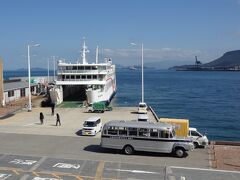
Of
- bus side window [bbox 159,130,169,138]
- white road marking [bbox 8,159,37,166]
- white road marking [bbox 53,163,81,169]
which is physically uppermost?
bus side window [bbox 159,130,169,138]

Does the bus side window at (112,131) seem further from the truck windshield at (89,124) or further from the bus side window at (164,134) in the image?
the truck windshield at (89,124)

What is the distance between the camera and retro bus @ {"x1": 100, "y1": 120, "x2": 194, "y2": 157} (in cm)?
2333

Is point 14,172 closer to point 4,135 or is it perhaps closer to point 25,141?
point 25,141

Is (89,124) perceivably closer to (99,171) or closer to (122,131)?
(122,131)

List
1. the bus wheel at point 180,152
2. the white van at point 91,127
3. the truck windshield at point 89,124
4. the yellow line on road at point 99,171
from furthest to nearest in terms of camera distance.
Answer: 1. the truck windshield at point 89,124
2. the white van at point 91,127
3. the bus wheel at point 180,152
4. the yellow line on road at point 99,171

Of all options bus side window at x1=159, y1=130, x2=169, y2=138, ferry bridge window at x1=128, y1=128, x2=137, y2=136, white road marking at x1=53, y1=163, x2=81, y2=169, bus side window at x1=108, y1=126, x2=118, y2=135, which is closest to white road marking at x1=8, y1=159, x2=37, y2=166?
white road marking at x1=53, y1=163, x2=81, y2=169

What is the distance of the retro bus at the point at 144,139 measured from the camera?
76.5ft

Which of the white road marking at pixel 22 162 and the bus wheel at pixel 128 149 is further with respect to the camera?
the bus wheel at pixel 128 149

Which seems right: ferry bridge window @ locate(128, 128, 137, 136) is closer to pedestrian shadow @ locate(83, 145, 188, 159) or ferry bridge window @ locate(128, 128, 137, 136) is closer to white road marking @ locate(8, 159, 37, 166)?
pedestrian shadow @ locate(83, 145, 188, 159)

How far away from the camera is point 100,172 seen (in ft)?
65.9

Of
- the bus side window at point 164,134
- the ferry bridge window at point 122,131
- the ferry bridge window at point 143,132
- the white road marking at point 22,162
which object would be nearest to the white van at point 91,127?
the ferry bridge window at point 122,131

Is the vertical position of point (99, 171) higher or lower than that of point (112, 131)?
lower

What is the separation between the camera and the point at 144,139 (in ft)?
77.5

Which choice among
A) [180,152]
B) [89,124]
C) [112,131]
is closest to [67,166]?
[112,131]
